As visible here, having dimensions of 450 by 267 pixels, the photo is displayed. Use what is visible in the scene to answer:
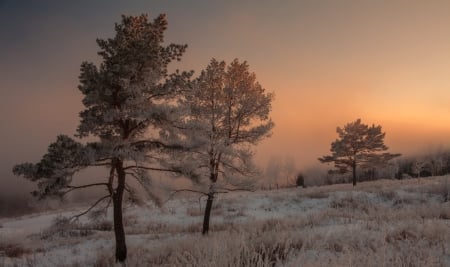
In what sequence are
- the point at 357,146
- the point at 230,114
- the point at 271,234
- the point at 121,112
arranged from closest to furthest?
the point at 271,234 → the point at 121,112 → the point at 230,114 → the point at 357,146

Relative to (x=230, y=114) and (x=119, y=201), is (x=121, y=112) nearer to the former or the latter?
(x=119, y=201)

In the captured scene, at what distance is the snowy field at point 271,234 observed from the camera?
6453mm

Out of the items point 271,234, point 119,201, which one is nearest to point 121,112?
point 119,201

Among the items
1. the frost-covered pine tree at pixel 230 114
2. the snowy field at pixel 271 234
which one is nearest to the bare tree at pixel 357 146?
the snowy field at pixel 271 234

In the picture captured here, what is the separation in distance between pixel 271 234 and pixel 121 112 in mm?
5684

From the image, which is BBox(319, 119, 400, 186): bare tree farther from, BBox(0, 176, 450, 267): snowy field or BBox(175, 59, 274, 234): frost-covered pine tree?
BBox(175, 59, 274, 234): frost-covered pine tree

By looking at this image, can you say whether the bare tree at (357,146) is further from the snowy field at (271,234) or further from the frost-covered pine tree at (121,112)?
the frost-covered pine tree at (121,112)

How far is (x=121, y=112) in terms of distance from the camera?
11.3 meters

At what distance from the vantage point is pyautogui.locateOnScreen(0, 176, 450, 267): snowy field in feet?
21.2

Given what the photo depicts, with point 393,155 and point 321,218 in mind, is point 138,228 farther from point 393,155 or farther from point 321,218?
point 393,155

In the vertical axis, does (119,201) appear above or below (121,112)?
below

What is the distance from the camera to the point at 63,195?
10.9 meters

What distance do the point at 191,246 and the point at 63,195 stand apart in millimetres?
4416

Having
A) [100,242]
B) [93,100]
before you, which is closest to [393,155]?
[100,242]
